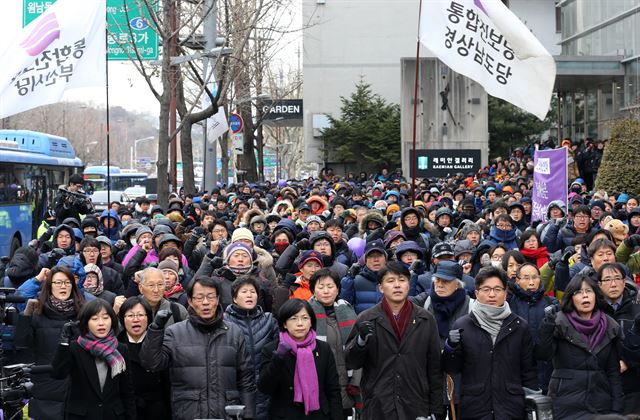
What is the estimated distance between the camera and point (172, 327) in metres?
7.20

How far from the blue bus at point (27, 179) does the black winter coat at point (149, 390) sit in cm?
1396

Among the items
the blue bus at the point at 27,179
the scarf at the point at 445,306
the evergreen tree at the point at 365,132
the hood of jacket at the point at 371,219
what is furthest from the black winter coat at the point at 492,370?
the evergreen tree at the point at 365,132

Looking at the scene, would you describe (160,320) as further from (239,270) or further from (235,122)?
(235,122)

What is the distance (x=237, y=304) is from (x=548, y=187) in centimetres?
805

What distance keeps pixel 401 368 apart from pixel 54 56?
22.5ft

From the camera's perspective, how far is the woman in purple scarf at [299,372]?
6988 mm

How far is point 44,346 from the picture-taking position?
26.8 ft

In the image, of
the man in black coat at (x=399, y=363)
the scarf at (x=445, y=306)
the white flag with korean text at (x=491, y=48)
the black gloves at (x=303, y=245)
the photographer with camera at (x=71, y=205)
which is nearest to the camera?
the man in black coat at (x=399, y=363)

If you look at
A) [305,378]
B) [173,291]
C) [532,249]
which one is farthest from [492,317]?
[532,249]

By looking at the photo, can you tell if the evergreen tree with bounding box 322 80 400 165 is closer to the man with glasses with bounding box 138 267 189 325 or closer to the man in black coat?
the man with glasses with bounding box 138 267 189 325

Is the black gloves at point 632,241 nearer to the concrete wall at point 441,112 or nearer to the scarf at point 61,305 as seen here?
the scarf at point 61,305

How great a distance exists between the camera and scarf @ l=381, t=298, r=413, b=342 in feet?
23.4

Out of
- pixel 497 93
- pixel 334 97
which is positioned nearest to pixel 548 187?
pixel 497 93

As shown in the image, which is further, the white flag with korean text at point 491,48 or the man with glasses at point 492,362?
the white flag with korean text at point 491,48
